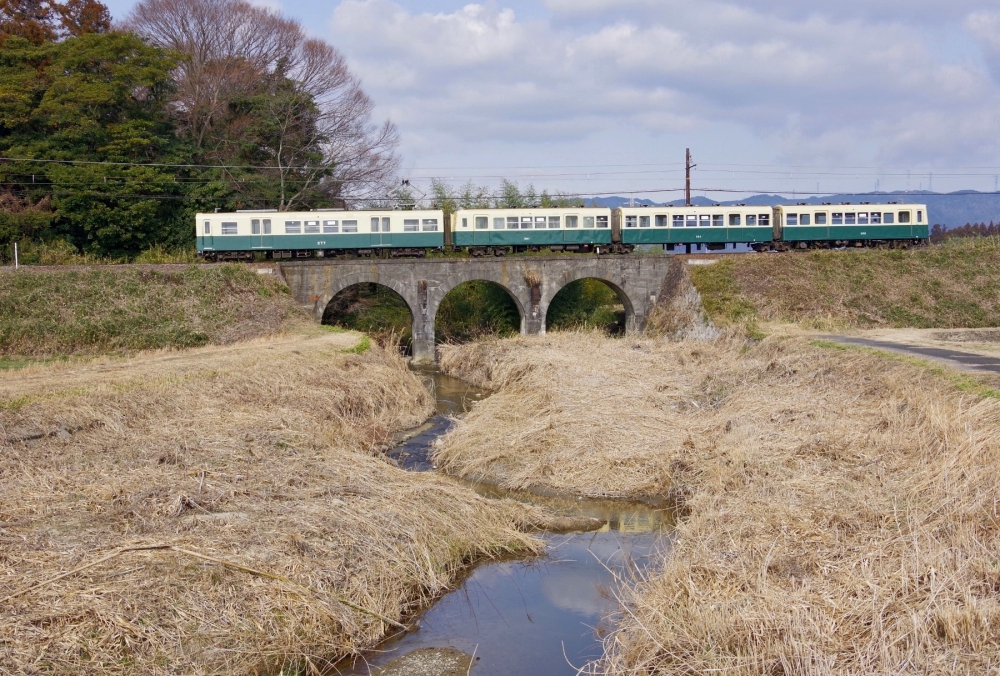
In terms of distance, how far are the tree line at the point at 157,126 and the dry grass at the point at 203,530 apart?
22.2 metres

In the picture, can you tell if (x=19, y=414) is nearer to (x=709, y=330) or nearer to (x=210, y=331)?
(x=210, y=331)

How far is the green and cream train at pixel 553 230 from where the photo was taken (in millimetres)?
36719

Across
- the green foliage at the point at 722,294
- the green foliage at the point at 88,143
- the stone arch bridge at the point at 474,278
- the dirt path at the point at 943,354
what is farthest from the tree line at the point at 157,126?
the dirt path at the point at 943,354

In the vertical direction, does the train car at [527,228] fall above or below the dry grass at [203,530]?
above

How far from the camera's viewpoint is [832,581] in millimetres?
8797

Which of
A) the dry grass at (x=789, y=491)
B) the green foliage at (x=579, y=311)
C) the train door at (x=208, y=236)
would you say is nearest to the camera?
the dry grass at (x=789, y=491)

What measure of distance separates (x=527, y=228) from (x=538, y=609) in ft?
99.2

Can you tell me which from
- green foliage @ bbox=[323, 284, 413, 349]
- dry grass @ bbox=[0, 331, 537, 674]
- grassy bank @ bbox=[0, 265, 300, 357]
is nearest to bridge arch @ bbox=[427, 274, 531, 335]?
green foliage @ bbox=[323, 284, 413, 349]

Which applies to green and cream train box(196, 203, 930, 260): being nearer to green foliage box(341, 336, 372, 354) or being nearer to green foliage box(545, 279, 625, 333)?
green foliage box(545, 279, 625, 333)

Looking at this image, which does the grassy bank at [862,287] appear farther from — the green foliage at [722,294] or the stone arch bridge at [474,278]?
the stone arch bridge at [474,278]

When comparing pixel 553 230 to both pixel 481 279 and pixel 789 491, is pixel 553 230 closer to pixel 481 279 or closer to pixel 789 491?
pixel 481 279

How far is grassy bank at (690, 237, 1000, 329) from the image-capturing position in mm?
34344

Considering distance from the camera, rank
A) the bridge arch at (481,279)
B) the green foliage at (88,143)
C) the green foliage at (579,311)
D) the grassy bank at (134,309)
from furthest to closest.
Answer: the green foliage at (579,311) < the green foliage at (88,143) < the bridge arch at (481,279) < the grassy bank at (134,309)

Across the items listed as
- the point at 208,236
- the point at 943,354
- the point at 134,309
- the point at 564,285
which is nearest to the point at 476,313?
the point at 564,285
